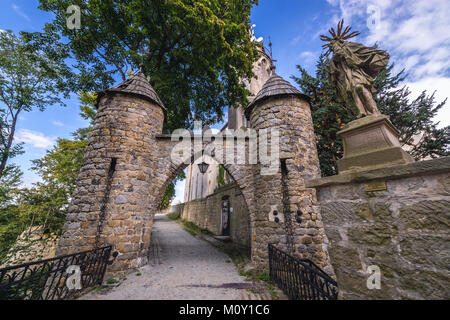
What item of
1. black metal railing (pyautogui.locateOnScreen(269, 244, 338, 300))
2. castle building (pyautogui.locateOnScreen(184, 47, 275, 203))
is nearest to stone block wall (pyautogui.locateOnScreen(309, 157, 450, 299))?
black metal railing (pyautogui.locateOnScreen(269, 244, 338, 300))

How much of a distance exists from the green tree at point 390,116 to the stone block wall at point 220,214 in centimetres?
456

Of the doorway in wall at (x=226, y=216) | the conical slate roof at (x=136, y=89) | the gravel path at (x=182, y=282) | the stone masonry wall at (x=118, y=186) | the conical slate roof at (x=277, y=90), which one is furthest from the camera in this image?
the doorway in wall at (x=226, y=216)

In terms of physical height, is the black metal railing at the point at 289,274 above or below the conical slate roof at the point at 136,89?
below

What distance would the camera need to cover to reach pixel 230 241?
32.7 feet

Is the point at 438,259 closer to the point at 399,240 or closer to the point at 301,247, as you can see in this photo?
the point at 399,240

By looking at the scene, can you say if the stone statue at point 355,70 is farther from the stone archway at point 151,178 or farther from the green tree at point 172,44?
the green tree at point 172,44

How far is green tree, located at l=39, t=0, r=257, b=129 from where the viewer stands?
680cm

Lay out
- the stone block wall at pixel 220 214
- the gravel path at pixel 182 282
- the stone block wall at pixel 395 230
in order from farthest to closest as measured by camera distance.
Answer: the stone block wall at pixel 220 214 → the gravel path at pixel 182 282 → the stone block wall at pixel 395 230

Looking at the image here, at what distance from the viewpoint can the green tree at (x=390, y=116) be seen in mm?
7195

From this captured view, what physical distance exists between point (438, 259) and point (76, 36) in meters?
12.5

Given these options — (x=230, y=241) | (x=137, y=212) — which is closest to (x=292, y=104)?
(x=137, y=212)

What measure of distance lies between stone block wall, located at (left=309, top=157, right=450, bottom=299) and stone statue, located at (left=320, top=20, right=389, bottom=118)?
1.32 m

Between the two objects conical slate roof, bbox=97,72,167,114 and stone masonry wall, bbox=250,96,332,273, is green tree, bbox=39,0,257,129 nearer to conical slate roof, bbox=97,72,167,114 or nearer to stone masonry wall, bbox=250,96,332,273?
conical slate roof, bbox=97,72,167,114

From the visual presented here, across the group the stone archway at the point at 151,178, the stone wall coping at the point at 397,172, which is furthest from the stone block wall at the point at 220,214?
the stone wall coping at the point at 397,172
